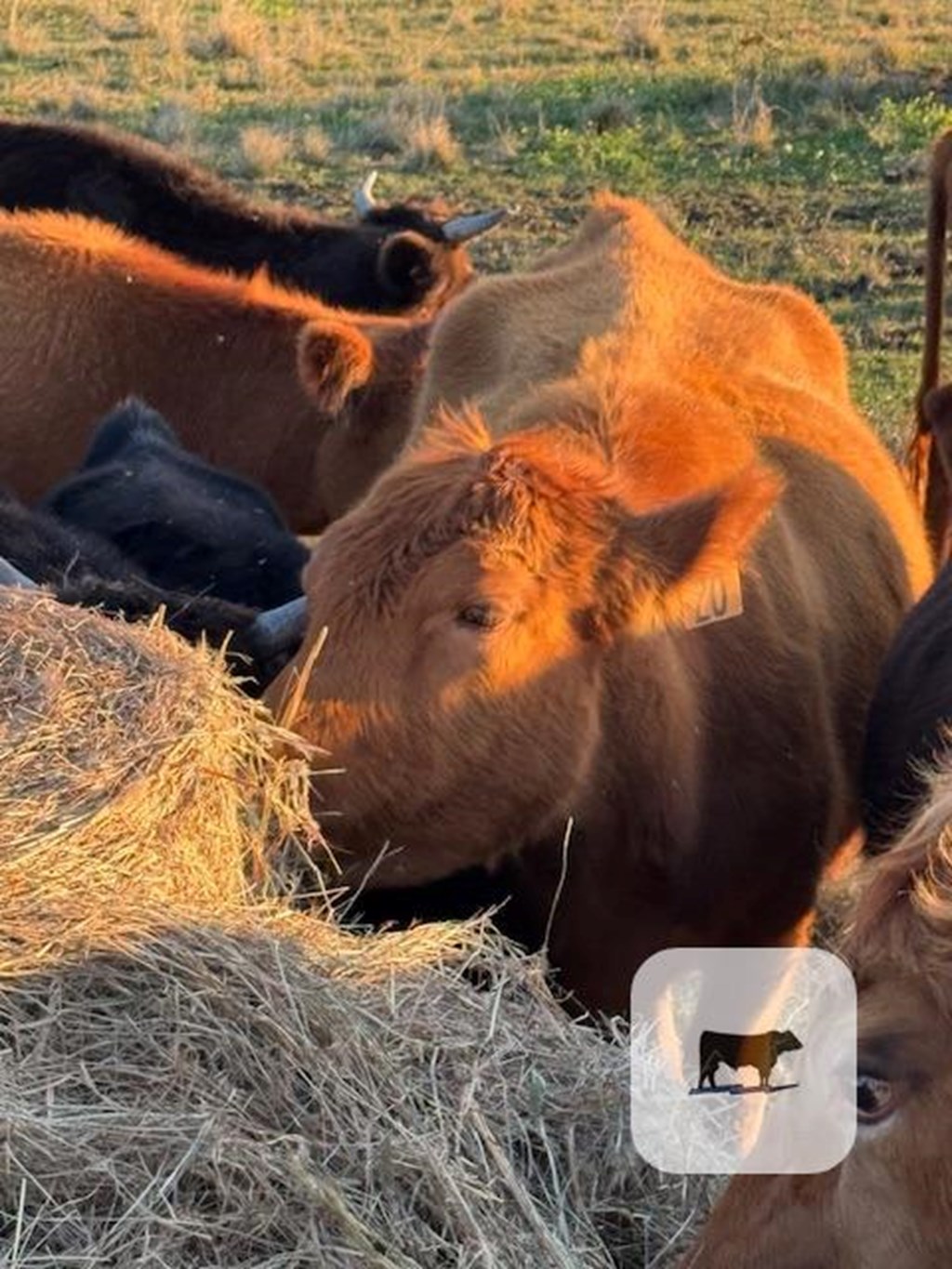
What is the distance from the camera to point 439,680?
4.08 metres

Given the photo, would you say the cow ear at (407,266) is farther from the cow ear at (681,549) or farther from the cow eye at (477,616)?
the cow eye at (477,616)

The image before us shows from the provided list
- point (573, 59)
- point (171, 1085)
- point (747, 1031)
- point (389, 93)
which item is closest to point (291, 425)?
point (747, 1031)

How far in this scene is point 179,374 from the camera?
7.53 m

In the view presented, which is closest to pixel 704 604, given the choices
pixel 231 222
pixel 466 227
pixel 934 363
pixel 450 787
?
pixel 450 787

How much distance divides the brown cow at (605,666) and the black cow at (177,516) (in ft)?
2.86

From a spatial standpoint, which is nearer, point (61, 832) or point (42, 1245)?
point (42, 1245)

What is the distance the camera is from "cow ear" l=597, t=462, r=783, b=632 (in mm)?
4188

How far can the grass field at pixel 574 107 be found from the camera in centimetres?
1207

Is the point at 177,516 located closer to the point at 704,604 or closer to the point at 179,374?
the point at 179,374

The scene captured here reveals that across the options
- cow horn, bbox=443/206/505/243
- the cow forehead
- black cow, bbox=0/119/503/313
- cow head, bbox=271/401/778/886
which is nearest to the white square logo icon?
cow head, bbox=271/401/778/886

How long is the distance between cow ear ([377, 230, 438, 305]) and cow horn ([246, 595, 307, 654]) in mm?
4696

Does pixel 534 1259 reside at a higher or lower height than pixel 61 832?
lower

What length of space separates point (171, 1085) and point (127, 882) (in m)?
0.45

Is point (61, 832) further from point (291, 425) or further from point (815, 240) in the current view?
point (815, 240)
